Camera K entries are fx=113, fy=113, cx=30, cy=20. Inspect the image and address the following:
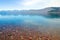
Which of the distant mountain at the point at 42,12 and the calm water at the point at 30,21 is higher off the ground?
the distant mountain at the point at 42,12

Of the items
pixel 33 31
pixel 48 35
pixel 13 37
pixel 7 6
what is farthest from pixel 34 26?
pixel 7 6

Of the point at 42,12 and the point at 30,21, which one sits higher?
the point at 42,12

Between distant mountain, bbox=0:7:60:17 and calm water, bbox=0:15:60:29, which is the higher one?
distant mountain, bbox=0:7:60:17

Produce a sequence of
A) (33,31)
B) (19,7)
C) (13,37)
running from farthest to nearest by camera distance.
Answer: (19,7) → (33,31) → (13,37)

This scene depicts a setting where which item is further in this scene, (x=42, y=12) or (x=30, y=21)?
(x=42, y=12)

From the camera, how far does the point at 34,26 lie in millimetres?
1681

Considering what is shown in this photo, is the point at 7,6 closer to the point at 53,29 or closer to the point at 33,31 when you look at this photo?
the point at 33,31

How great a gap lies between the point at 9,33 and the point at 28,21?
35 cm

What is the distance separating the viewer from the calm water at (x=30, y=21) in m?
1.69

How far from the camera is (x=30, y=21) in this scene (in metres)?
1.74

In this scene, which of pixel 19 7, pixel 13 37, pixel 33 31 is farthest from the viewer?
pixel 19 7

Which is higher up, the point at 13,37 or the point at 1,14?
the point at 1,14

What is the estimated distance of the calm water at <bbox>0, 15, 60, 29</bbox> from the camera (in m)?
1.69

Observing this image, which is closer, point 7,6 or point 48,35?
point 48,35
